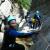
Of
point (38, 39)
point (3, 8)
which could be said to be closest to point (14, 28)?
point (38, 39)

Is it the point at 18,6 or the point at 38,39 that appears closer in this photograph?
the point at 38,39

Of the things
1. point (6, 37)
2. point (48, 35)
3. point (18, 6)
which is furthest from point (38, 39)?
point (18, 6)

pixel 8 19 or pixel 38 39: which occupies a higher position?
pixel 8 19

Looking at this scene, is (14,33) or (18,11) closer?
(14,33)

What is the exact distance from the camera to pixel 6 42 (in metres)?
3.87

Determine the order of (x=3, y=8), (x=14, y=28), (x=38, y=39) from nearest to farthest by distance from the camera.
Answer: (x=14, y=28), (x=38, y=39), (x=3, y=8)

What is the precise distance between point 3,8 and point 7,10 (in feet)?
1.00

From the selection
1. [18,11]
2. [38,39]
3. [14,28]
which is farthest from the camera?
[18,11]

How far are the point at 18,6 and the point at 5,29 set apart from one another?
10815 millimetres

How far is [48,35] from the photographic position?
227 inches

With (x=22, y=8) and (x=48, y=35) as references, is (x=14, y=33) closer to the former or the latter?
(x=48, y=35)

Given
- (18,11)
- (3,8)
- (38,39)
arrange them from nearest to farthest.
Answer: (38,39)
(3,8)
(18,11)

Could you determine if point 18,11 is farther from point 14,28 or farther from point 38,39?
point 14,28

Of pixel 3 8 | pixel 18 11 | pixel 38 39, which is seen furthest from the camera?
pixel 18 11
